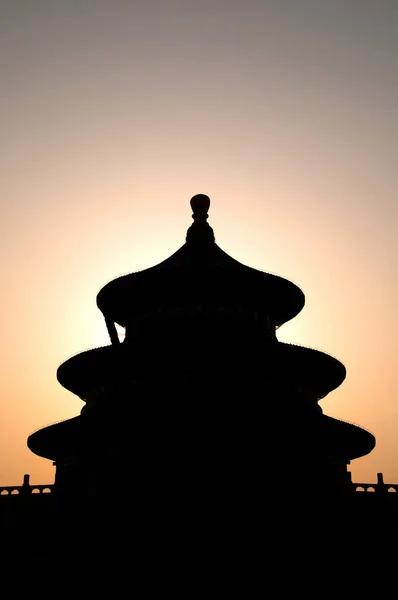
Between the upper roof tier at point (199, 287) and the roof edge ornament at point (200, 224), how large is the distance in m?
0.05

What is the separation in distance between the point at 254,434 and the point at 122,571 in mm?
5095

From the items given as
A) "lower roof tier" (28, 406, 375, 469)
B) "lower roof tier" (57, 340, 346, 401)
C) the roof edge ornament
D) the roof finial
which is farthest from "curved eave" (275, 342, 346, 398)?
the roof finial

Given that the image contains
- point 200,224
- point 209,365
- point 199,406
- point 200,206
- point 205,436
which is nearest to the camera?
point 205,436

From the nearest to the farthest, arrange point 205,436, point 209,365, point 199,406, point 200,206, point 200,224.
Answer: point 205,436, point 199,406, point 209,365, point 200,224, point 200,206

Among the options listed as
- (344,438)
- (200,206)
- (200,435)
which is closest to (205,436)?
(200,435)

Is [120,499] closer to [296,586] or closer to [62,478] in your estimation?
[62,478]

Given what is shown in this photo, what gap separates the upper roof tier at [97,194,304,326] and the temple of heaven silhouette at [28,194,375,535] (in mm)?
40

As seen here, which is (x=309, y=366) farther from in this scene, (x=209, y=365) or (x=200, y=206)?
(x=200, y=206)

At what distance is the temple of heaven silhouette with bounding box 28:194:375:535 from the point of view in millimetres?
20000

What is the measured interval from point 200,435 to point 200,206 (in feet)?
31.7

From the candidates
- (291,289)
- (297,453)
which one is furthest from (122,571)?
(291,289)

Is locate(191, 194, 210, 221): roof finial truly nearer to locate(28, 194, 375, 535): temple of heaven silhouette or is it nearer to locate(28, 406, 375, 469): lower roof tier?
locate(28, 194, 375, 535): temple of heaven silhouette

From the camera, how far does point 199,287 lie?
23.9 metres

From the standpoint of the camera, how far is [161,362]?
22109mm
